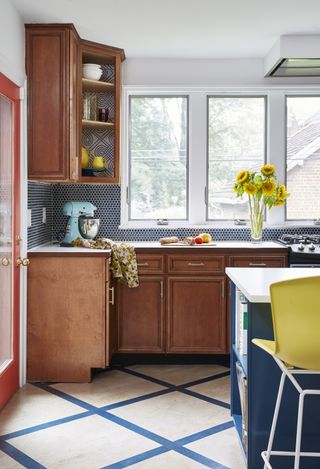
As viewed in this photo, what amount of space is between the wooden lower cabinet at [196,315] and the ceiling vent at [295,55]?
5.66 feet

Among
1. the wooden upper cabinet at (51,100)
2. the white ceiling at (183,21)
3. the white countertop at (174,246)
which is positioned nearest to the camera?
the white ceiling at (183,21)

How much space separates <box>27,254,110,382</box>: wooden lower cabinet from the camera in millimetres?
4480

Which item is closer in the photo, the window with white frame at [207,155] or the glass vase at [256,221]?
the glass vase at [256,221]

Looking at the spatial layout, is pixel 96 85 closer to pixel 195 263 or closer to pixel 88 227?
pixel 88 227

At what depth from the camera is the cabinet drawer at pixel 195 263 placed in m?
4.90

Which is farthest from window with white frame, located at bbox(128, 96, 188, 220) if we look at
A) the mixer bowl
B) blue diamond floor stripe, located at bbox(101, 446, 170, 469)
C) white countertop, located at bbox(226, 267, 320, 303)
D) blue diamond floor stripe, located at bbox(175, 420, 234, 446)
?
blue diamond floor stripe, located at bbox(101, 446, 170, 469)

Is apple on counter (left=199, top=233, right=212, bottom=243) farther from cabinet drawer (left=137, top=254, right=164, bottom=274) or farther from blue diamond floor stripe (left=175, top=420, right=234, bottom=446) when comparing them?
blue diamond floor stripe (left=175, top=420, right=234, bottom=446)

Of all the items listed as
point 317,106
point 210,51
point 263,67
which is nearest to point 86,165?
point 210,51

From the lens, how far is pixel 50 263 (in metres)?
4.48

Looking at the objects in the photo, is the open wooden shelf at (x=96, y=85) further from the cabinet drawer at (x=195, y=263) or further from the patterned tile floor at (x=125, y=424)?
the patterned tile floor at (x=125, y=424)

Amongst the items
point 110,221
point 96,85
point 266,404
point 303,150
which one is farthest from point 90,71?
point 266,404

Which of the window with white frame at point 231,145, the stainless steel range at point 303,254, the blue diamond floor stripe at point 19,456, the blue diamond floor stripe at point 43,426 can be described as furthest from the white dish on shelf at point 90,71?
the blue diamond floor stripe at point 19,456

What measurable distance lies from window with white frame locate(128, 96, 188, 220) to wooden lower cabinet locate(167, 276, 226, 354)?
0.86 metres

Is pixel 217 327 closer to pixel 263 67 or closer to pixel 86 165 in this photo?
pixel 86 165
